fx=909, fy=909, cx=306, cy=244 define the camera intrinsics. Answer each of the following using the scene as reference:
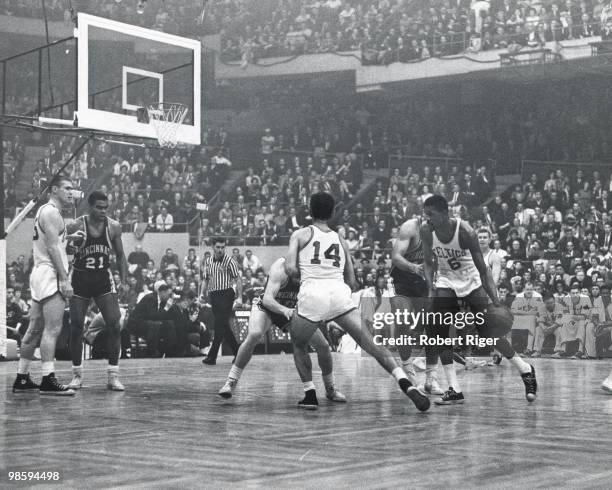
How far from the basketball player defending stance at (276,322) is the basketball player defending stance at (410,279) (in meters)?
1.07

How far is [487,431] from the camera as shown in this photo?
→ 644 cm

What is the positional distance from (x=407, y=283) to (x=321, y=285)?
8.33ft

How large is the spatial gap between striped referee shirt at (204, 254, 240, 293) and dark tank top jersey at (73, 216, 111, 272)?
203 inches

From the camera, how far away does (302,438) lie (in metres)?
6.05

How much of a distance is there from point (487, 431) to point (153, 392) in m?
4.17

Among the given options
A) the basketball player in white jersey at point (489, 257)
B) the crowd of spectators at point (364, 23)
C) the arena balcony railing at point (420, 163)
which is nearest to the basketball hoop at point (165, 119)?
the basketball player in white jersey at point (489, 257)

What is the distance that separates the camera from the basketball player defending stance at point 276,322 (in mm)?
8352

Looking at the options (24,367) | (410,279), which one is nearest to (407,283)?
(410,279)

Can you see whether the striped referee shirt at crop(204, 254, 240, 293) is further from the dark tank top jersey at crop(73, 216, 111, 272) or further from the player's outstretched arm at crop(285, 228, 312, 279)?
the player's outstretched arm at crop(285, 228, 312, 279)

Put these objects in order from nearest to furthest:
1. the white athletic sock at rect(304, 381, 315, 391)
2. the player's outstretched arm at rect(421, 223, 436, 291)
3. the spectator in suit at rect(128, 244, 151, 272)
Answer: the white athletic sock at rect(304, 381, 315, 391), the player's outstretched arm at rect(421, 223, 436, 291), the spectator in suit at rect(128, 244, 151, 272)

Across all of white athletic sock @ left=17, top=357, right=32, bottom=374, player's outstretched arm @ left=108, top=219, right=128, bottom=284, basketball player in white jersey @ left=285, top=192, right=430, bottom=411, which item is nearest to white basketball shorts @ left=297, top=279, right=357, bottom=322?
basketball player in white jersey @ left=285, top=192, right=430, bottom=411

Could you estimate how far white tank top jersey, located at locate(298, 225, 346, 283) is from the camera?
25.5 feet

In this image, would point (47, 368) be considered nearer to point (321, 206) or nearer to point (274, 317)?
point (274, 317)

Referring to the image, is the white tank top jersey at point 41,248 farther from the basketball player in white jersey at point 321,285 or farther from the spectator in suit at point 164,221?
the spectator in suit at point 164,221
